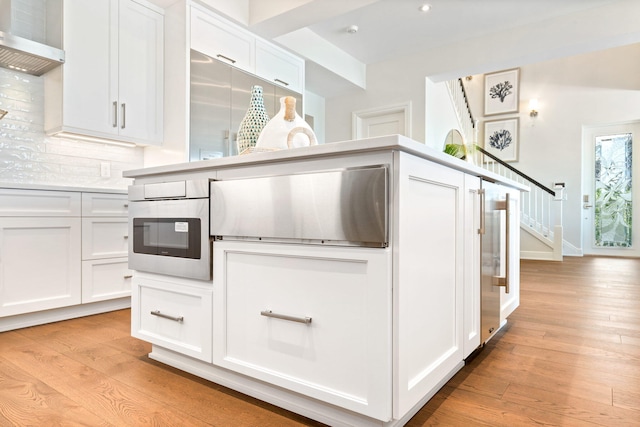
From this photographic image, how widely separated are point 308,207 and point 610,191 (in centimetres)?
739

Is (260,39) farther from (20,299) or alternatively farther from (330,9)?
(20,299)

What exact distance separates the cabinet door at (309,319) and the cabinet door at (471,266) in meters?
0.61

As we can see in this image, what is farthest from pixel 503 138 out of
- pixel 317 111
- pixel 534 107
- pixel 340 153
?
pixel 340 153

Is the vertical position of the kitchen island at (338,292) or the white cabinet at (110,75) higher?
the white cabinet at (110,75)

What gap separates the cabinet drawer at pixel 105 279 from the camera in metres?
2.47

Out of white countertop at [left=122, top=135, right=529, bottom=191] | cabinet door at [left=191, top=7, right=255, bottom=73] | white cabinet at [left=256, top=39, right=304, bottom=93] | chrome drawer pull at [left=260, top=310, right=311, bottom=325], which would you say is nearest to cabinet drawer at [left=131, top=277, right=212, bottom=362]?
chrome drawer pull at [left=260, top=310, right=311, bottom=325]

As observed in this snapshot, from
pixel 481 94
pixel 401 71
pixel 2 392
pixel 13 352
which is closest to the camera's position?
pixel 2 392

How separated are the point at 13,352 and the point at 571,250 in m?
7.52

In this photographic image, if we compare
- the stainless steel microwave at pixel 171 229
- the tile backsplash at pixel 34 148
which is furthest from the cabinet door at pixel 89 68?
the stainless steel microwave at pixel 171 229

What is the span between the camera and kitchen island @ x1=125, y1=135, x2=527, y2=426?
99cm

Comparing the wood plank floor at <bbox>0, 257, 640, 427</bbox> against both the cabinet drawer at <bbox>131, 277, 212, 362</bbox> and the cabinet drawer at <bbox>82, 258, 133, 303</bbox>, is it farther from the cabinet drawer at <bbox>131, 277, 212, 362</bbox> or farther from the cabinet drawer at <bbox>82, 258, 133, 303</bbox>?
the cabinet drawer at <bbox>82, 258, 133, 303</bbox>

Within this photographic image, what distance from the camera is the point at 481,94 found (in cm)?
753

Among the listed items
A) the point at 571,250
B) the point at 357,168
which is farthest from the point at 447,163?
the point at 571,250

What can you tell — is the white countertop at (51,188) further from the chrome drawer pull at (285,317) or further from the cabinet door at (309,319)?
the chrome drawer pull at (285,317)
